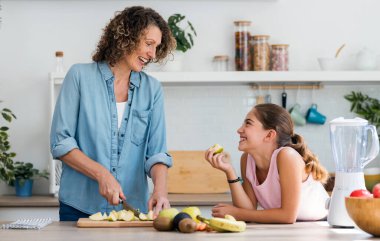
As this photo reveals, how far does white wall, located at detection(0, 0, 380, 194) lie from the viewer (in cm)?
537

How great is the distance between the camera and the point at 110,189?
2.96 meters

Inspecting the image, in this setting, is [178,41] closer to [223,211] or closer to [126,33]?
[126,33]

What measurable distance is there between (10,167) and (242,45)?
1.74 m

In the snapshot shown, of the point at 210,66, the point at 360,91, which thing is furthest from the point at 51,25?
the point at 360,91

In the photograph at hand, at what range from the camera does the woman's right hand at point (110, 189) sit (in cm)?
294

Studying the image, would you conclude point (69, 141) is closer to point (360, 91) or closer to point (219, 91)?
point (219, 91)

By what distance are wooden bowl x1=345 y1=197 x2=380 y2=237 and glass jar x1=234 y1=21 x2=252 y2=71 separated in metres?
2.78

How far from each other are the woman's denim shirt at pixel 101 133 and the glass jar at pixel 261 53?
80.2 inches

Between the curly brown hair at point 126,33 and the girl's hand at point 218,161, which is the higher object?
the curly brown hair at point 126,33

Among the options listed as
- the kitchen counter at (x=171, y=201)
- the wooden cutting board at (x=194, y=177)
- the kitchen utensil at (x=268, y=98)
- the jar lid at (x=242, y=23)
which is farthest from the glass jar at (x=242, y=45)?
the kitchen counter at (x=171, y=201)

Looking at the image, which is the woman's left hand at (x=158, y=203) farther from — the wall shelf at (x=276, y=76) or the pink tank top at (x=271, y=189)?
the wall shelf at (x=276, y=76)

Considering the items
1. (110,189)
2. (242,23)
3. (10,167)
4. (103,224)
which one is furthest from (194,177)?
(103,224)

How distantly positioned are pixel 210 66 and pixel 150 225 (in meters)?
2.69

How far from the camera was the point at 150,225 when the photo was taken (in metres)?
2.87
